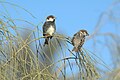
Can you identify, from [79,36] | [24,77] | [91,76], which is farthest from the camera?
[79,36]

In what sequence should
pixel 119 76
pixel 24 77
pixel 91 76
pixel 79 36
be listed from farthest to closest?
pixel 79 36
pixel 119 76
pixel 91 76
pixel 24 77

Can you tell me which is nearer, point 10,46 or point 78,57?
point 10,46

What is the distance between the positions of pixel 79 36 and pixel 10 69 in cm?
83

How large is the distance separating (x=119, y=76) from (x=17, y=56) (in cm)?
75

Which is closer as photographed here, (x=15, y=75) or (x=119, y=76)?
(x=15, y=75)

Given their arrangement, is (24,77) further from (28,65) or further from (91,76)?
(91,76)

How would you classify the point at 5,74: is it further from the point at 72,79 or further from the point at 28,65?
the point at 72,79

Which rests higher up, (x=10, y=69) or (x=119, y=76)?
(x=10, y=69)

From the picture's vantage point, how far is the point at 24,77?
1.05 metres

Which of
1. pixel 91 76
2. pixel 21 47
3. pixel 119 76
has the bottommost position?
pixel 119 76

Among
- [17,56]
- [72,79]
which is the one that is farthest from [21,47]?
[72,79]

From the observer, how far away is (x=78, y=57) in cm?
126

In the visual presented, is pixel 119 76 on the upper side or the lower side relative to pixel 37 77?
lower

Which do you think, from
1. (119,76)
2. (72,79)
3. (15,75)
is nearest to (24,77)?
(15,75)
